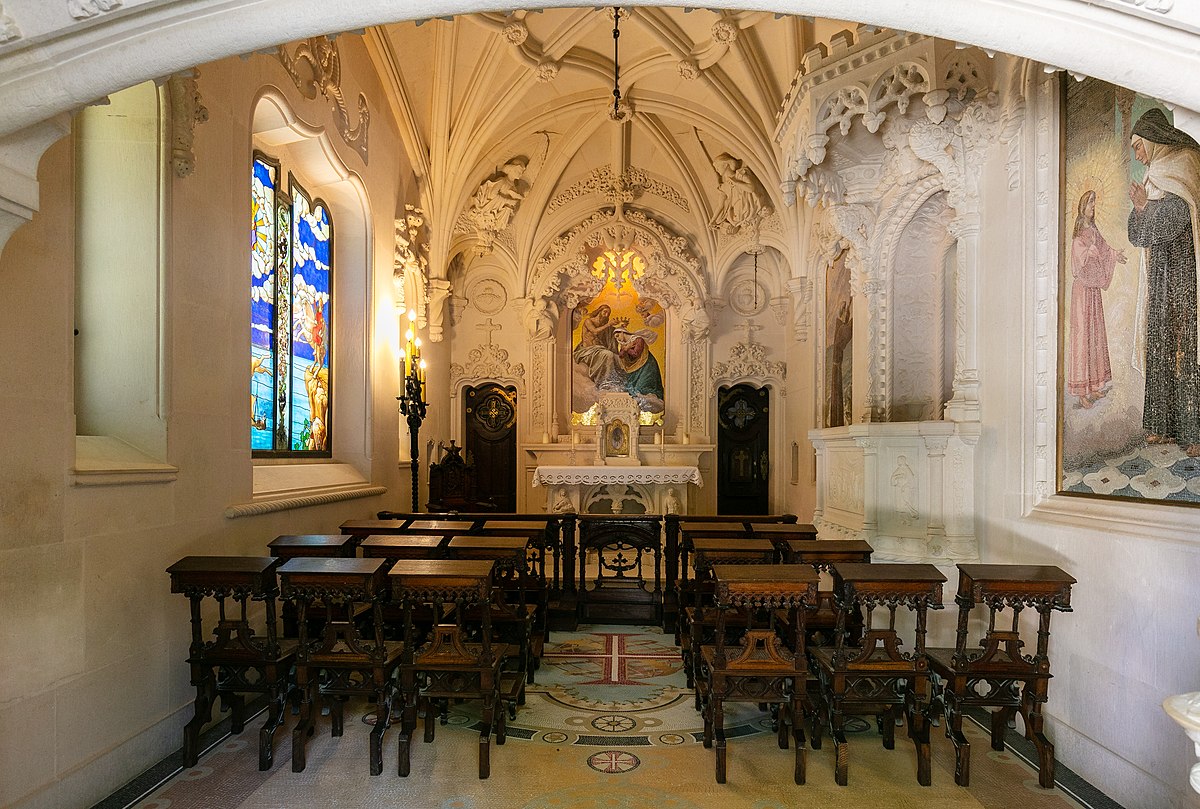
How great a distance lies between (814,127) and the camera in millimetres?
6562

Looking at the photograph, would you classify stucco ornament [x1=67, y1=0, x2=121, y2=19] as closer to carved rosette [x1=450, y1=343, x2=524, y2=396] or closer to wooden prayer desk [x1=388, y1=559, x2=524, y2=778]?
wooden prayer desk [x1=388, y1=559, x2=524, y2=778]

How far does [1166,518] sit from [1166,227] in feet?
4.74

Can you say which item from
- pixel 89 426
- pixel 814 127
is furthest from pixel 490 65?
pixel 89 426

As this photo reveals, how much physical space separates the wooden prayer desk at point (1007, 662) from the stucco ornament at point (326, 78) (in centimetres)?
616

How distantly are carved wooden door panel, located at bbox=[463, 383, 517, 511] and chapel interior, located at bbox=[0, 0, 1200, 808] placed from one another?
0.07 m

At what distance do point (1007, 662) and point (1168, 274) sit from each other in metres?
2.16

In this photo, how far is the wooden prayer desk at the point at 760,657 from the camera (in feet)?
13.1

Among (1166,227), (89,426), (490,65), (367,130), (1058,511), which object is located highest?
(490,65)

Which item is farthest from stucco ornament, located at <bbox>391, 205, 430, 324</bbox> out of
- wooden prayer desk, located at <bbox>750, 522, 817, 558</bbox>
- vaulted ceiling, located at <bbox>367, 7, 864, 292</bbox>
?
wooden prayer desk, located at <bbox>750, 522, 817, 558</bbox>

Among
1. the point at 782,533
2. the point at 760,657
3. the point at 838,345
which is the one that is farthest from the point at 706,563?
the point at 838,345

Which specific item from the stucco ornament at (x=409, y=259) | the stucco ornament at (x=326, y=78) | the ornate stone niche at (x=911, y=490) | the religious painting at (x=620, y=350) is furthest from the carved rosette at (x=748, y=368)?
the stucco ornament at (x=326, y=78)

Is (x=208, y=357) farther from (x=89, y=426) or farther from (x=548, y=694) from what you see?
(x=548, y=694)

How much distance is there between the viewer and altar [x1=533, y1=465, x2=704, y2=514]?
484 inches

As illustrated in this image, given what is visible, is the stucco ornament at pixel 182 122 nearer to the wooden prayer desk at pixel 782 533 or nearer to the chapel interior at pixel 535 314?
the chapel interior at pixel 535 314
